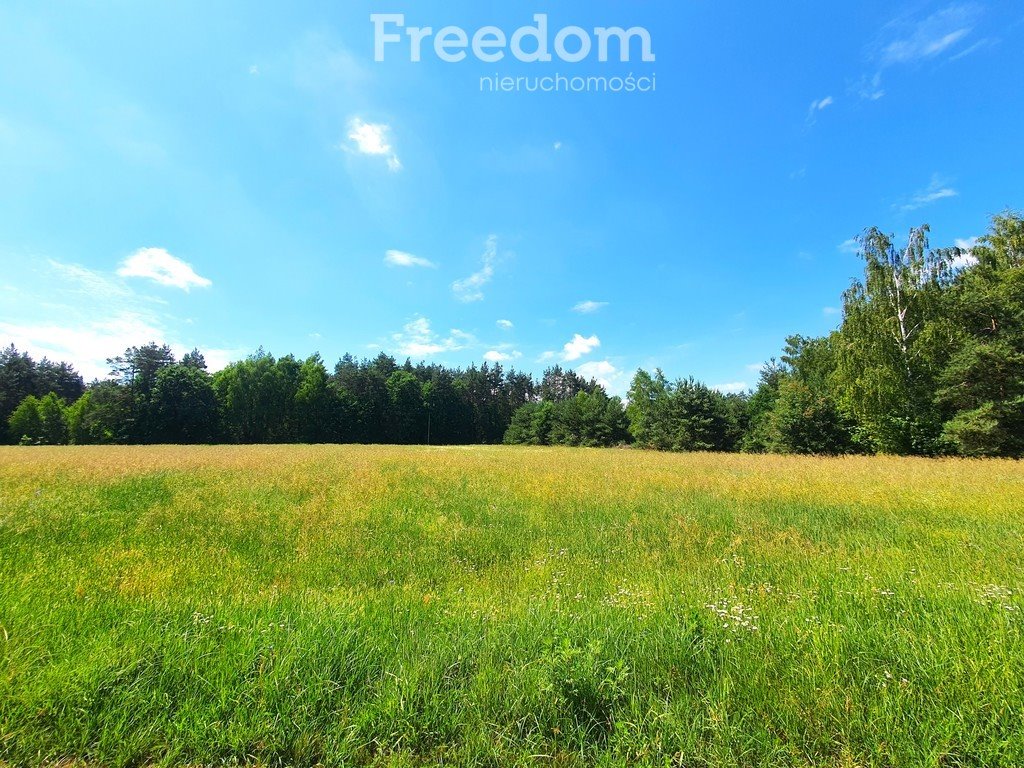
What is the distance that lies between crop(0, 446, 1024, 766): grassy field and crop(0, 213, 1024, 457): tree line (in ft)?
67.9

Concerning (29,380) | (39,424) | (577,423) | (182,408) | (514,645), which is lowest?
(514,645)

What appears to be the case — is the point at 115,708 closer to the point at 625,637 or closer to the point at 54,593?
the point at 54,593

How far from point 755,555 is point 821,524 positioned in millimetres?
2656

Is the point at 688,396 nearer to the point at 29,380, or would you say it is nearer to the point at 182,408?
the point at 182,408

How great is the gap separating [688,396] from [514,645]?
40.9 metres

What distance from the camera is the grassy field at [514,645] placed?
85.4 inches

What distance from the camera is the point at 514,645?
9.93 feet

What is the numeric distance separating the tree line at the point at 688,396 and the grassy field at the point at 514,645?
20686 millimetres

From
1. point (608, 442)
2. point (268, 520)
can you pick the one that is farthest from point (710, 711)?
point (608, 442)

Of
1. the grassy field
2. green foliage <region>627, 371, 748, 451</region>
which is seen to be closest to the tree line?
green foliage <region>627, 371, 748, 451</region>

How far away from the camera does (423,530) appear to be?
23.4 feet

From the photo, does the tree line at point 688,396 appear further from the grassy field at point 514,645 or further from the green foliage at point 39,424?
the grassy field at point 514,645

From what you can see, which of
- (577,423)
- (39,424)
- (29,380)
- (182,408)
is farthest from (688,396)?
(29,380)

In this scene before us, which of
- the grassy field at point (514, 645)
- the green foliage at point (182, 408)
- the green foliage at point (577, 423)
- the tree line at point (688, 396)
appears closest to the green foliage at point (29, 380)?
the tree line at point (688, 396)
